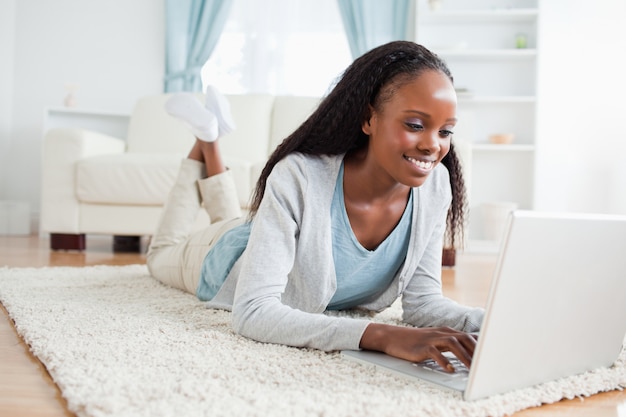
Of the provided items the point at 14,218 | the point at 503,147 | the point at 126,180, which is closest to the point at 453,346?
the point at 126,180

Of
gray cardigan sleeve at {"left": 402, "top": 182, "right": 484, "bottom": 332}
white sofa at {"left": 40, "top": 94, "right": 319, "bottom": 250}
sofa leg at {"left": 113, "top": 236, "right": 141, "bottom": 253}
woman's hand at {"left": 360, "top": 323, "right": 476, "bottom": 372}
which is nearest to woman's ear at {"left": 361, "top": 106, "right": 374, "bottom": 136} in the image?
gray cardigan sleeve at {"left": 402, "top": 182, "right": 484, "bottom": 332}

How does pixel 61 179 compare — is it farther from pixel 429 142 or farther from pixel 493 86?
pixel 493 86

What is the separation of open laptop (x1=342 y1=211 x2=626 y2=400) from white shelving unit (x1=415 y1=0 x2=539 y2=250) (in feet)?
13.1

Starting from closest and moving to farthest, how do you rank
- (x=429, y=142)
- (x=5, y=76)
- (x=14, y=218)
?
1. (x=429, y=142)
2. (x=14, y=218)
3. (x=5, y=76)

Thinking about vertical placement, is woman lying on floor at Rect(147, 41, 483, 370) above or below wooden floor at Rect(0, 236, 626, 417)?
above

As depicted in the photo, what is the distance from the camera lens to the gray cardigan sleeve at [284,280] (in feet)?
3.91

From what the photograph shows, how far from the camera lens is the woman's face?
1207mm

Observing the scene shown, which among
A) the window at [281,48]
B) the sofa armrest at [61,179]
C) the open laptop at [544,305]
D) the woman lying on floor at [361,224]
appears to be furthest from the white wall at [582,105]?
the open laptop at [544,305]

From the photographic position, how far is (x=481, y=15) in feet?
16.1

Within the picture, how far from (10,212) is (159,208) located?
159 centimetres

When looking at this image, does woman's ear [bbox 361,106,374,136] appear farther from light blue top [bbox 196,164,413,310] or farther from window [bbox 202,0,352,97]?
window [bbox 202,0,352,97]

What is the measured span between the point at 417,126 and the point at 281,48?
13.3 feet

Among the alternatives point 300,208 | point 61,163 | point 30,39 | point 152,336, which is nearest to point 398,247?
point 300,208

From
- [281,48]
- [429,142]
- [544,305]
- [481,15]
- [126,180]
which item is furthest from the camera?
[281,48]
